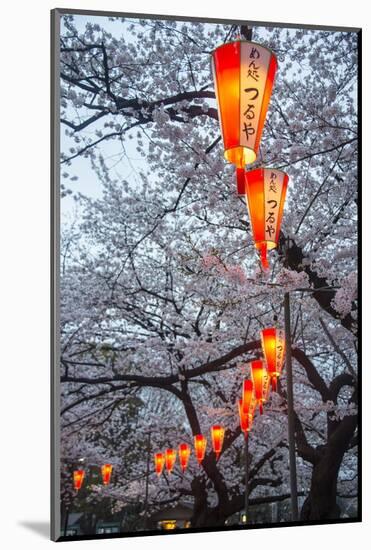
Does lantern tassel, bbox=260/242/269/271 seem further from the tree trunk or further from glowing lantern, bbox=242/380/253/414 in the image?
the tree trunk

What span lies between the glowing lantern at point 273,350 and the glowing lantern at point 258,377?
5cm

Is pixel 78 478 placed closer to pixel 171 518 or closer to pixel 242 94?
pixel 171 518

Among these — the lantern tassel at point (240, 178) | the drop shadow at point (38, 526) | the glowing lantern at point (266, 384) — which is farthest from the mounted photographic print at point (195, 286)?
the lantern tassel at point (240, 178)

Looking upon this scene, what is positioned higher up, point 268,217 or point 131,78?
point 131,78

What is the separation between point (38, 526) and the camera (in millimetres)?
5102

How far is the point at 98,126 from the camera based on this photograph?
5.26 m

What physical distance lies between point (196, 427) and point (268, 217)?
4.22 feet

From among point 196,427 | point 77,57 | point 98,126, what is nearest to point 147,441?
point 196,427

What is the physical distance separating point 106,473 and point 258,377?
1065 mm

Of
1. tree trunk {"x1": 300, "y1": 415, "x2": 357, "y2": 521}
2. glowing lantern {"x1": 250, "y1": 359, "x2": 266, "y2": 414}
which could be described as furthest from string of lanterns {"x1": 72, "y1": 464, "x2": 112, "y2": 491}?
tree trunk {"x1": 300, "y1": 415, "x2": 357, "y2": 521}

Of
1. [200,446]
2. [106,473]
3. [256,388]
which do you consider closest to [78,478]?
[106,473]

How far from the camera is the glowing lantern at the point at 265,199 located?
513 cm

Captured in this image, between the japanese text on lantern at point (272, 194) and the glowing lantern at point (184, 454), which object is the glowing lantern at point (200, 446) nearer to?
the glowing lantern at point (184, 454)

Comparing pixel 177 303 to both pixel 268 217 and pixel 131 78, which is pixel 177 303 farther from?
pixel 131 78
